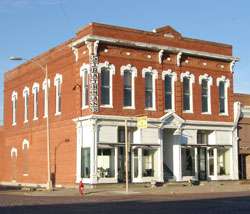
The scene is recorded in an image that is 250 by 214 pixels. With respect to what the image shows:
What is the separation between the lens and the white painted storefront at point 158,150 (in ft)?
134

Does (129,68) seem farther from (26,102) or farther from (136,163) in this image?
(26,102)

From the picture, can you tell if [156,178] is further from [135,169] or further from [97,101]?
[97,101]

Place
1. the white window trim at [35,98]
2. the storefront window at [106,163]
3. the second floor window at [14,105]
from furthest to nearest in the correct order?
the second floor window at [14,105] → the white window trim at [35,98] → the storefront window at [106,163]

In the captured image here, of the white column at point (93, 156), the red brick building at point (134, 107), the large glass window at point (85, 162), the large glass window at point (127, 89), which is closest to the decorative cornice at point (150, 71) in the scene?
the red brick building at point (134, 107)

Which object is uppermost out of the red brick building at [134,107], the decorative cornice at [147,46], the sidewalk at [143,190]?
the decorative cornice at [147,46]

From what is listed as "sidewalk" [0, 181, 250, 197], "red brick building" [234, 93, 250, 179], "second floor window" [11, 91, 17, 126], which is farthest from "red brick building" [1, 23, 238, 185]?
"second floor window" [11, 91, 17, 126]

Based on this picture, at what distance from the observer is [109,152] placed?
4153 centimetres

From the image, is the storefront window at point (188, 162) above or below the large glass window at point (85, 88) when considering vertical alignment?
below

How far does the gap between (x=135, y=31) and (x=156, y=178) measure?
37.4ft

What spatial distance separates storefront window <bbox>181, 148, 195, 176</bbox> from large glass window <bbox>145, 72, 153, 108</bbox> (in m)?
4.88

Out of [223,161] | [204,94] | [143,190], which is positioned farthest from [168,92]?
[143,190]

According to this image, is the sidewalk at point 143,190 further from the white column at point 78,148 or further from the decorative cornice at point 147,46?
the decorative cornice at point 147,46

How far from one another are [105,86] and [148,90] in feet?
13.1

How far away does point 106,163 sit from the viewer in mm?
41250
